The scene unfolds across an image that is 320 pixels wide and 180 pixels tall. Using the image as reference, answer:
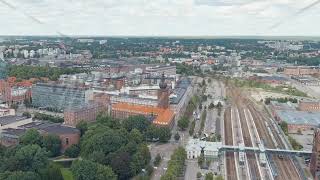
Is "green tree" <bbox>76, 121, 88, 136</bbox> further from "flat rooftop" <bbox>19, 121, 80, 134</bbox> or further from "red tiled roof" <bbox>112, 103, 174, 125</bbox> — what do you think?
"red tiled roof" <bbox>112, 103, 174, 125</bbox>

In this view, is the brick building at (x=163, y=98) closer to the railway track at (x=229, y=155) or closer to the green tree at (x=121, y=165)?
the railway track at (x=229, y=155)

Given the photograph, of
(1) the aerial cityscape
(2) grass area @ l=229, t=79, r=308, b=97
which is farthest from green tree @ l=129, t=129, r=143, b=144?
(2) grass area @ l=229, t=79, r=308, b=97

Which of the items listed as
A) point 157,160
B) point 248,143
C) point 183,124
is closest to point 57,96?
point 183,124

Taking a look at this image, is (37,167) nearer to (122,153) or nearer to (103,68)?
(122,153)

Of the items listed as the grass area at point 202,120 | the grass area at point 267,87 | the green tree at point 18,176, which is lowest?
the grass area at point 202,120

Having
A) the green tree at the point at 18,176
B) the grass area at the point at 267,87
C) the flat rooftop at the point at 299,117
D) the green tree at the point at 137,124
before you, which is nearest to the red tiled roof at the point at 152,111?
the green tree at the point at 137,124

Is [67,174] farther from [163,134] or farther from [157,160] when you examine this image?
[163,134]

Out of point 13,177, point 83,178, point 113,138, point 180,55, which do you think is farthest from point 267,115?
point 180,55

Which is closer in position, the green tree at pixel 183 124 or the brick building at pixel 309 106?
the green tree at pixel 183 124
